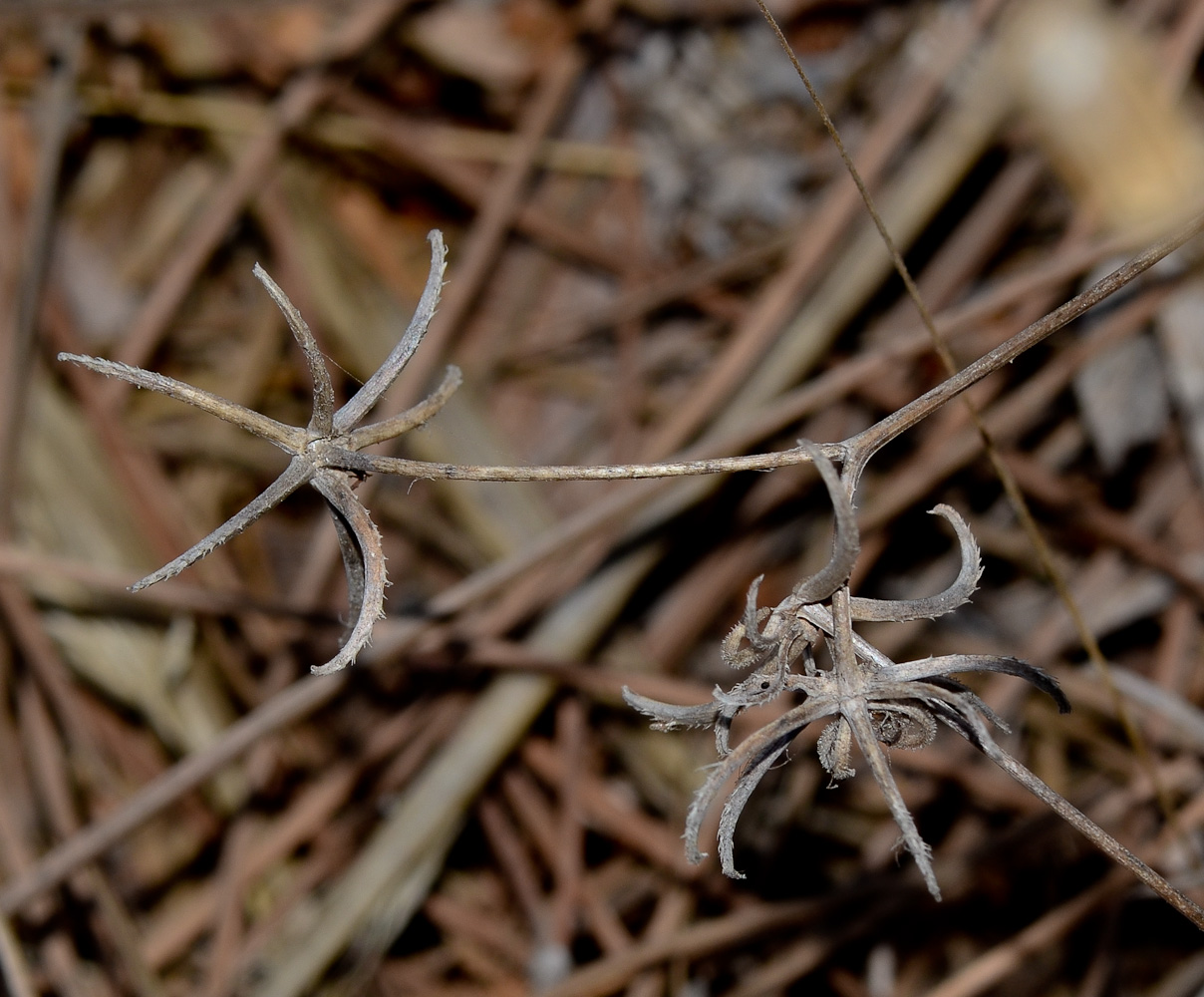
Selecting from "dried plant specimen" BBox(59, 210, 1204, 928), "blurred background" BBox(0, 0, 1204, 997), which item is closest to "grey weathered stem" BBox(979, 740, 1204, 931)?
"dried plant specimen" BBox(59, 210, 1204, 928)

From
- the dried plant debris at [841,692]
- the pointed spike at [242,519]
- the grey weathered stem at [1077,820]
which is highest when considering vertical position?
the pointed spike at [242,519]

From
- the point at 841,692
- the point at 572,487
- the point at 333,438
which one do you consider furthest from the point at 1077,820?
the point at 572,487

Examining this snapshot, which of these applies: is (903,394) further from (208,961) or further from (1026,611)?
(208,961)

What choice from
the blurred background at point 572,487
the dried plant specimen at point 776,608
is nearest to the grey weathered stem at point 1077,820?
the dried plant specimen at point 776,608

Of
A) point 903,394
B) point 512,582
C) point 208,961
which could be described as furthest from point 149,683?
point 903,394

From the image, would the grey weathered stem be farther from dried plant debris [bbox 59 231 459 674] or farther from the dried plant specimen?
dried plant debris [bbox 59 231 459 674]

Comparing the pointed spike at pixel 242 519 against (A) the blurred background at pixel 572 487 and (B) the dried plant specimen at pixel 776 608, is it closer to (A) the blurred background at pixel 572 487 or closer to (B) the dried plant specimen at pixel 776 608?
(B) the dried plant specimen at pixel 776 608
